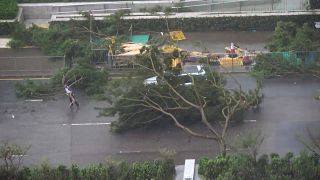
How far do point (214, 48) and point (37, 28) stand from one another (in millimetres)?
9146

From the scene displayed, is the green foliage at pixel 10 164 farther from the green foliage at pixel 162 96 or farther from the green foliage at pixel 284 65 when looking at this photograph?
the green foliage at pixel 284 65

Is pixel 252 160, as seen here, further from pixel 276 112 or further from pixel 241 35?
pixel 241 35

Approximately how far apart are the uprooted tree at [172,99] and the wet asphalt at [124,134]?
0.66 meters

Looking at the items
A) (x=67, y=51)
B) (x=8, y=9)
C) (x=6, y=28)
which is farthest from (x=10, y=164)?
(x=8, y=9)

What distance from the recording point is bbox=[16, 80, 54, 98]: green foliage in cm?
3472

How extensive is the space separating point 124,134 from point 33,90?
5.39 metres

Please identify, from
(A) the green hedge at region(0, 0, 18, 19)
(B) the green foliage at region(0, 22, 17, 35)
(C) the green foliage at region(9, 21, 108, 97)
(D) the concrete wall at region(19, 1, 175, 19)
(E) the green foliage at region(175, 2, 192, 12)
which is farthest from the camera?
(D) the concrete wall at region(19, 1, 175, 19)

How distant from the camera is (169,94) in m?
30.7

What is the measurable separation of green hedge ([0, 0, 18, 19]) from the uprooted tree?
1241 cm

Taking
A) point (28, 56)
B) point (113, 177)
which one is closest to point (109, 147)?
point (113, 177)

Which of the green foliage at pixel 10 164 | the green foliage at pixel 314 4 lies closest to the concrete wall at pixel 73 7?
the green foliage at pixel 314 4

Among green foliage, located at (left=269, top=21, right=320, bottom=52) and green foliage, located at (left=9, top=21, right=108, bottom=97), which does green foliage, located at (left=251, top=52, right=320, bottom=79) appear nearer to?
green foliage, located at (left=269, top=21, right=320, bottom=52)

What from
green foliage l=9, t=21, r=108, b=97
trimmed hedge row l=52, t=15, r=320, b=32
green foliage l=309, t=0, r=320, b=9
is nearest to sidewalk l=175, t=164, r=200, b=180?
green foliage l=9, t=21, r=108, b=97

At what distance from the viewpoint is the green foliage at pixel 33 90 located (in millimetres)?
34719
